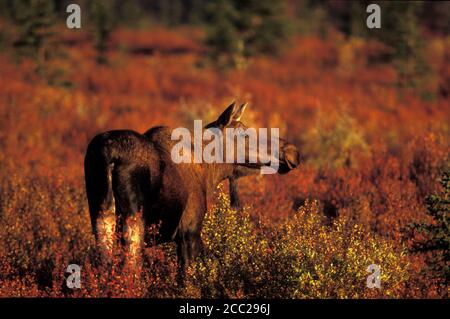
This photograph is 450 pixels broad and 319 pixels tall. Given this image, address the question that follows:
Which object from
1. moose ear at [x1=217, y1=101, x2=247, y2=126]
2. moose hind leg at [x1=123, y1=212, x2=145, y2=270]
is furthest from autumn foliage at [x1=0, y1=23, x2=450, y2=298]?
moose ear at [x1=217, y1=101, x2=247, y2=126]

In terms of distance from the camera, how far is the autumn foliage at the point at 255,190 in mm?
5203

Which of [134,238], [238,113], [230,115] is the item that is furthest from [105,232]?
[238,113]

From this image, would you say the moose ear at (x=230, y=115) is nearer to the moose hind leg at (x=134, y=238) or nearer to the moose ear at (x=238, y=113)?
the moose ear at (x=238, y=113)

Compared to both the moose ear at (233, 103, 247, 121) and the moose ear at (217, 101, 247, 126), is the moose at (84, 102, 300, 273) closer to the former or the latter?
the moose ear at (217, 101, 247, 126)

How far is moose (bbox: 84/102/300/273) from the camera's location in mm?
4668

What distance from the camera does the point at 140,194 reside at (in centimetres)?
475

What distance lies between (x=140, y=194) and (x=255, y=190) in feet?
13.7

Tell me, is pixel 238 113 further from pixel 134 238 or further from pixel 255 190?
pixel 255 190

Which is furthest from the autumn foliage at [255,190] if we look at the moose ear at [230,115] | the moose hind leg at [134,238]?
the moose ear at [230,115]

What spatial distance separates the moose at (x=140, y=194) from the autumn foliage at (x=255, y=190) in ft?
0.82

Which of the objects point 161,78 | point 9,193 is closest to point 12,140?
point 9,193

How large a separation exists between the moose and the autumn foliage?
249 mm

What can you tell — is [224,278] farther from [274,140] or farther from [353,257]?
[274,140]

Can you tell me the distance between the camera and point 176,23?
69.9 metres
